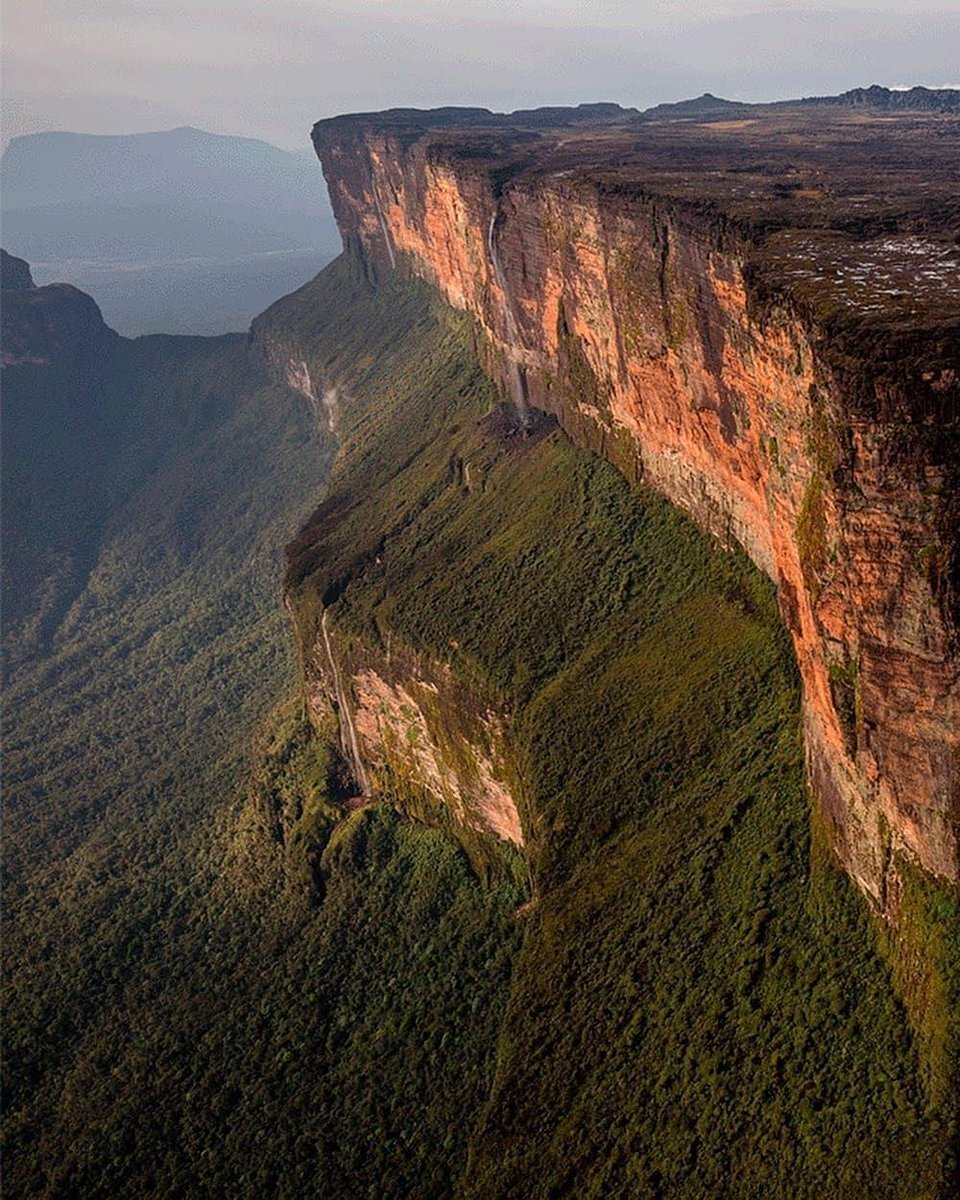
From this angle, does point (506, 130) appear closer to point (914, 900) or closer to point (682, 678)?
point (682, 678)

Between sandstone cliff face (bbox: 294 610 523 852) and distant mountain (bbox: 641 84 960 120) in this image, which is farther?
distant mountain (bbox: 641 84 960 120)

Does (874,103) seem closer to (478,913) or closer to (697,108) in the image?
(697,108)

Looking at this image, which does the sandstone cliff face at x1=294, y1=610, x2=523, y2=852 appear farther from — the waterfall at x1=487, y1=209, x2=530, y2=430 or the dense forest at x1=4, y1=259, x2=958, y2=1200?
the waterfall at x1=487, y1=209, x2=530, y2=430

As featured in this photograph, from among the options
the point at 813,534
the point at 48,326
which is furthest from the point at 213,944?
the point at 48,326

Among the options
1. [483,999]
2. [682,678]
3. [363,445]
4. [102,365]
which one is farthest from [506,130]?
[483,999]

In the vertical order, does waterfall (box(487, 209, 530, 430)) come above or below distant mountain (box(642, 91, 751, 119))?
below

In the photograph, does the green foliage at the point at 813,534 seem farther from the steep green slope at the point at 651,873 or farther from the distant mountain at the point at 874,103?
the distant mountain at the point at 874,103

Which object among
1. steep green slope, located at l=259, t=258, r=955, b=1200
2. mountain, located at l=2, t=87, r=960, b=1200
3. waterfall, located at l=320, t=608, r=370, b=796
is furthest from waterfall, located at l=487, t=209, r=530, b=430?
waterfall, located at l=320, t=608, r=370, b=796
